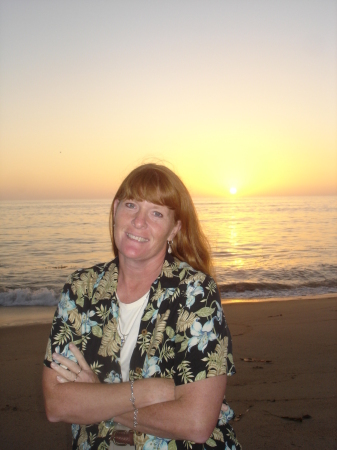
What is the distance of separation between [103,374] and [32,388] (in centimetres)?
290

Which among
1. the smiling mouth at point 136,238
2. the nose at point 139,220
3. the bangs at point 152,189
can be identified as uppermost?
the bangs at point 152,189

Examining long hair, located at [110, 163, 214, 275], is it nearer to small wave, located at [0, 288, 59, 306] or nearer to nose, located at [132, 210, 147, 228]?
nose, located at [132, 210, 147, 228]

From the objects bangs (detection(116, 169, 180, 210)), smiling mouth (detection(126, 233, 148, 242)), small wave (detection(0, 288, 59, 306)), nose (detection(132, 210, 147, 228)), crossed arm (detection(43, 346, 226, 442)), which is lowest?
small wave (detection(0, 288, 59, 306))

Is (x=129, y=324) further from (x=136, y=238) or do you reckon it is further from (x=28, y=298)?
(x=28, y=298)

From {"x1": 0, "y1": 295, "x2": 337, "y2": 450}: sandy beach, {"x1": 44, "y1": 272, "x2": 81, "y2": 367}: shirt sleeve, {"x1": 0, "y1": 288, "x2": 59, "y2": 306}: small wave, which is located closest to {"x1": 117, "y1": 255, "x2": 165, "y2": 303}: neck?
{"x1": 44, "y1": 272, "x2": 81, "y2": 367}: shirt sleeve

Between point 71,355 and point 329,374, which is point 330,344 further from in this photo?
point 71,355

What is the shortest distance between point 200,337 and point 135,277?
0.61 m

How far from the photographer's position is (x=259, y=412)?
386 centimetres

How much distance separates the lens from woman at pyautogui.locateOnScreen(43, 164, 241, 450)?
1.93m

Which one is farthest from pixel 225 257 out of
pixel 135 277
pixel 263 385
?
pixel 135 277

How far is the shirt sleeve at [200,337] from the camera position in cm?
193

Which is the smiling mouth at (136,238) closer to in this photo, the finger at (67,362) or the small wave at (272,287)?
the finger at (67,362)

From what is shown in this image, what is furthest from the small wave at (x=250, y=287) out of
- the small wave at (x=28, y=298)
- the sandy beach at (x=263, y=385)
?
the small wave at (x=28, y=298)

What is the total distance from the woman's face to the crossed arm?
67 centimetres
